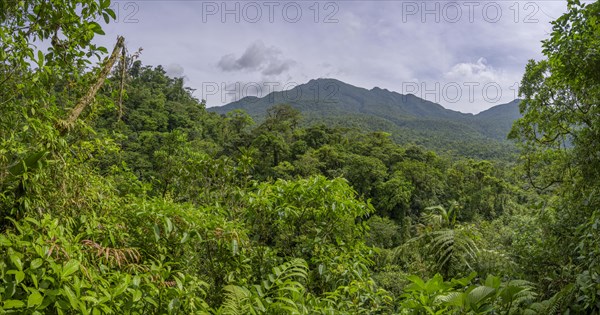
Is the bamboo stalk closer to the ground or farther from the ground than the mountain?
closer to the ground

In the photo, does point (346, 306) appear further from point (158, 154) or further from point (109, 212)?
point (158, 154)

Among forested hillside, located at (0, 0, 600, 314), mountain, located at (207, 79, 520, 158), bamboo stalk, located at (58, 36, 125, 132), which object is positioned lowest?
forested hillside, located at (0, 0, 600, 314)

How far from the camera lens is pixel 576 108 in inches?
184

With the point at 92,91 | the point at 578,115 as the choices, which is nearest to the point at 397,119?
the point at 578,115

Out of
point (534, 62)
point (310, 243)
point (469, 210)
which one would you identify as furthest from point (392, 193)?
point (310, 243)

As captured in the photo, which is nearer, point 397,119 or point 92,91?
point 92,91

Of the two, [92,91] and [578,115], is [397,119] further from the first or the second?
[92,91]

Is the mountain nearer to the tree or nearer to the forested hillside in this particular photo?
the tree

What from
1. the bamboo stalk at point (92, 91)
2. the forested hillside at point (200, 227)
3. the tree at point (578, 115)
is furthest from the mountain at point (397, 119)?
the bamboo stalk at point (92, 91)

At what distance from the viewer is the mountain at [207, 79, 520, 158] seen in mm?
70625

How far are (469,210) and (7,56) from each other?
30.0m

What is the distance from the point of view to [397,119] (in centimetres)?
12888

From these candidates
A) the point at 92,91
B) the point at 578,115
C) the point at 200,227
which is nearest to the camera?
the point at 200,227

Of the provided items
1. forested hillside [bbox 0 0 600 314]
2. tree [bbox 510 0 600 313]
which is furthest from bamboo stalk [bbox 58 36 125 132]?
tree [bbox 510 0 600 313]
